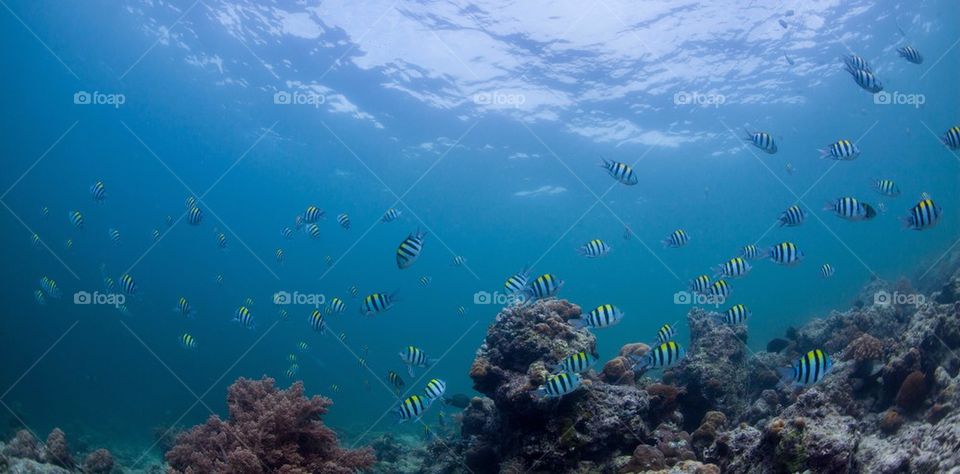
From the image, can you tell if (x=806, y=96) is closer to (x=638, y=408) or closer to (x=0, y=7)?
(x=638, y=408)

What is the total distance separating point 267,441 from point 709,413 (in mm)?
5750

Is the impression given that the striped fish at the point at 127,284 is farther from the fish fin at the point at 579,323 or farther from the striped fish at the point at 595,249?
the striped fish at the point at 595,249

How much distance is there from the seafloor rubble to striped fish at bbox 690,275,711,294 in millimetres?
1088

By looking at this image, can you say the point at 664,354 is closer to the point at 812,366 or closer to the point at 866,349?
the point at 812,366

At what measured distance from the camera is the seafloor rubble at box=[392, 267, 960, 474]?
404 cm

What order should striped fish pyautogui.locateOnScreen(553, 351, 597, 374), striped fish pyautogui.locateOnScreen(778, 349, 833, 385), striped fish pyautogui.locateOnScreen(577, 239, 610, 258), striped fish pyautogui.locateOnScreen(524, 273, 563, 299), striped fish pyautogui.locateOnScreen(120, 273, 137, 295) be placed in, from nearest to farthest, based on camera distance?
1. striped fish pyautogui.locateOnScreen(778, 349, 833, 385)
2. striped fish pyautogui.locateOnScreen(553, 351, 597, 374)
3. striped fish pyautogui.locateOnScreen(524, 273, 563, 299)
4. striped fish pyautogui.locateOnScreen(577, 239, 610, 258)
5. striped fish pyautogui.locateOnScreen(120, 273, 137, 295)

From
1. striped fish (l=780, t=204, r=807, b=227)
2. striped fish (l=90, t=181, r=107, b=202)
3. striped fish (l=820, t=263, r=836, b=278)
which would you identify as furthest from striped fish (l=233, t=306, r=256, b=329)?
striped fish (l=820, t=263, r=836, b=278)

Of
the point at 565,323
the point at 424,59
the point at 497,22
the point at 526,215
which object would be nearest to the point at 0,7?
the point at 424,59

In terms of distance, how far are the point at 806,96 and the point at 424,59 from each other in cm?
2241

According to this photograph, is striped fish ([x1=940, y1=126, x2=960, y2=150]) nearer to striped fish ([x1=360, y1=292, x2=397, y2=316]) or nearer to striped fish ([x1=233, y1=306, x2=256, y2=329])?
striped fish ([x1=360, y1=292, x2=397, y2=316])

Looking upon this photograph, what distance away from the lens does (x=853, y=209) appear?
716cm

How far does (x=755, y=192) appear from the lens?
2127 inches

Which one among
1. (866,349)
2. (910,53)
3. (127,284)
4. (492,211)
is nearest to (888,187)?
(910,53)

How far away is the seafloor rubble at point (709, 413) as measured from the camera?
13.2ft
